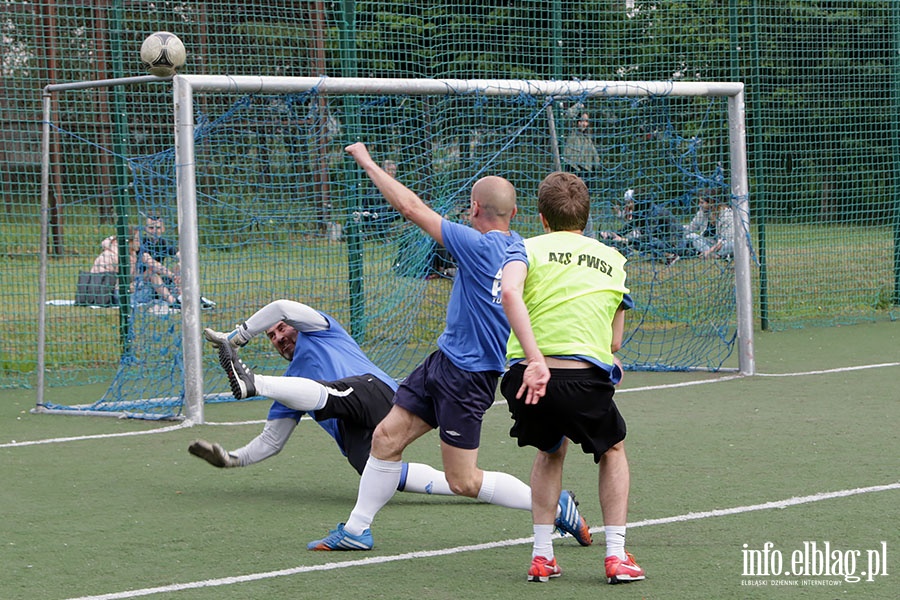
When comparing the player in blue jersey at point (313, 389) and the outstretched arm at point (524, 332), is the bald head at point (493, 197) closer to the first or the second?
the outstretched arm at point (524, 332)

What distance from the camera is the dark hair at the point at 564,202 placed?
15.6 feet

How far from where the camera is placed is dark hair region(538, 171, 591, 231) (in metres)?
4.74

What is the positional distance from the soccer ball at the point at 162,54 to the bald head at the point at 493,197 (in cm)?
376

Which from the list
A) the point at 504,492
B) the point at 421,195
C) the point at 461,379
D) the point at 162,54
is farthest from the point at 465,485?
the point at 421,195

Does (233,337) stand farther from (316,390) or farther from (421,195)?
(421,195)

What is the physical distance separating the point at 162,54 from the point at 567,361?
4.67 m

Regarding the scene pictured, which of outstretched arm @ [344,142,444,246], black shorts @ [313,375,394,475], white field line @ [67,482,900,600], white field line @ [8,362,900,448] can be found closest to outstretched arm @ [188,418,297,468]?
black shorts @ [313,375,394,475]

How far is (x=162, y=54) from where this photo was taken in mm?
8250

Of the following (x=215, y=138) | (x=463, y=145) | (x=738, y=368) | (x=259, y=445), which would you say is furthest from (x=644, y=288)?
(x=259, y=445)

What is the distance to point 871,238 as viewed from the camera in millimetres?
14688

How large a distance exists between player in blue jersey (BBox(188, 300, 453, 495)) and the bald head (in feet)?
4.09

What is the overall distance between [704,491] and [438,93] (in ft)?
14.3

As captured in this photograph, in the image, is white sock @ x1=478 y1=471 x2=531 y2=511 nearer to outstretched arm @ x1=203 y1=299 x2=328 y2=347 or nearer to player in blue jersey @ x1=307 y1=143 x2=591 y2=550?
player in blue jersey @ x1=307 y1=143 x2=591 y2=550

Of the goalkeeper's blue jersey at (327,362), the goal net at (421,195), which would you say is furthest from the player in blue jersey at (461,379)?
the goal net at (421,195)
